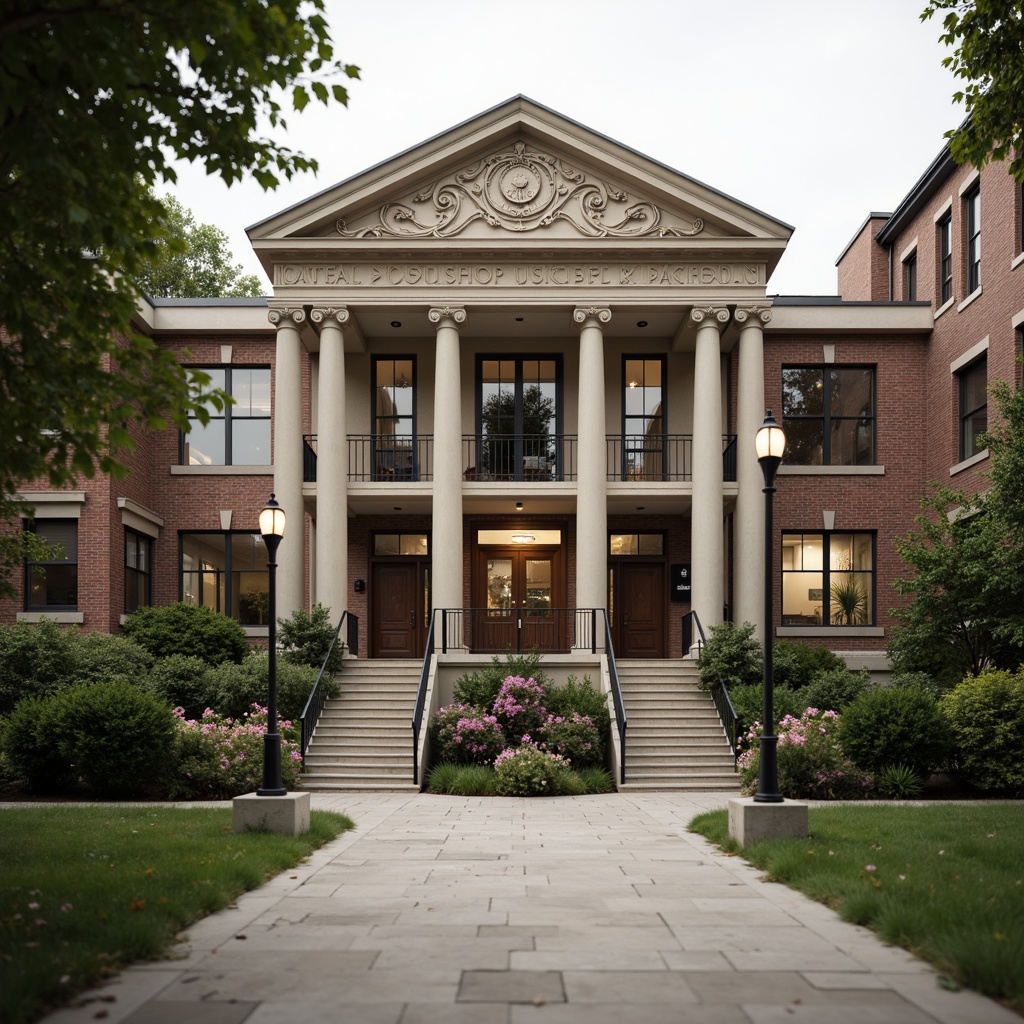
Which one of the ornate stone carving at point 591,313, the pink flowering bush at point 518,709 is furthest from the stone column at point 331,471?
the ornate stone carving at point 591,313

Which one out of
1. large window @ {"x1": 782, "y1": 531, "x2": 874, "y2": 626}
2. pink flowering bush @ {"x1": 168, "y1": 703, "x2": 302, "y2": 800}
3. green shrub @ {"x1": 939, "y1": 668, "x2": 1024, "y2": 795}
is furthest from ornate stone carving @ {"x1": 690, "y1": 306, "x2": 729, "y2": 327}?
pink flowering bush @ {"x1": 168, "y1": 703, "x2": 302, "y2": 800}

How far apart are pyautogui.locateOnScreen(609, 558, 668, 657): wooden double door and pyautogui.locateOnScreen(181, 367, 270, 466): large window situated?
9068mm

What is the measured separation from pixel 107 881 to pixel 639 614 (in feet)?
59.5

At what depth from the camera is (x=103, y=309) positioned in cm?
746

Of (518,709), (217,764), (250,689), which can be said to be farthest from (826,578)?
(217,764)

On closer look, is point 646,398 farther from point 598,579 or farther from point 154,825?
point 154,825

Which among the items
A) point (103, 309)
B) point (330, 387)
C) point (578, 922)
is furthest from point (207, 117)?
point (330, 387)

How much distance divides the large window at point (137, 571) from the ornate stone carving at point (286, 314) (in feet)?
19.4

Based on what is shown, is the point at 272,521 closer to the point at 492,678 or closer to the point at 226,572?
the point at 492,678

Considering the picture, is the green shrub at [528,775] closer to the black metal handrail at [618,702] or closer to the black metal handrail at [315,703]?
the black metal handrail at [618,702]

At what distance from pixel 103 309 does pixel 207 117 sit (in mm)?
1525

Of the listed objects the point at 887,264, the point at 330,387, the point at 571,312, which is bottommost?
the point at 330,387

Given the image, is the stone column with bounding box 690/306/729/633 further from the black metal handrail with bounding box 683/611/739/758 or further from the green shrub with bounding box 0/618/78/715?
the green shrub with bounding box 0/618/78/715

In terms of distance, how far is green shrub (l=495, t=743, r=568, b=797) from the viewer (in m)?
16.6
